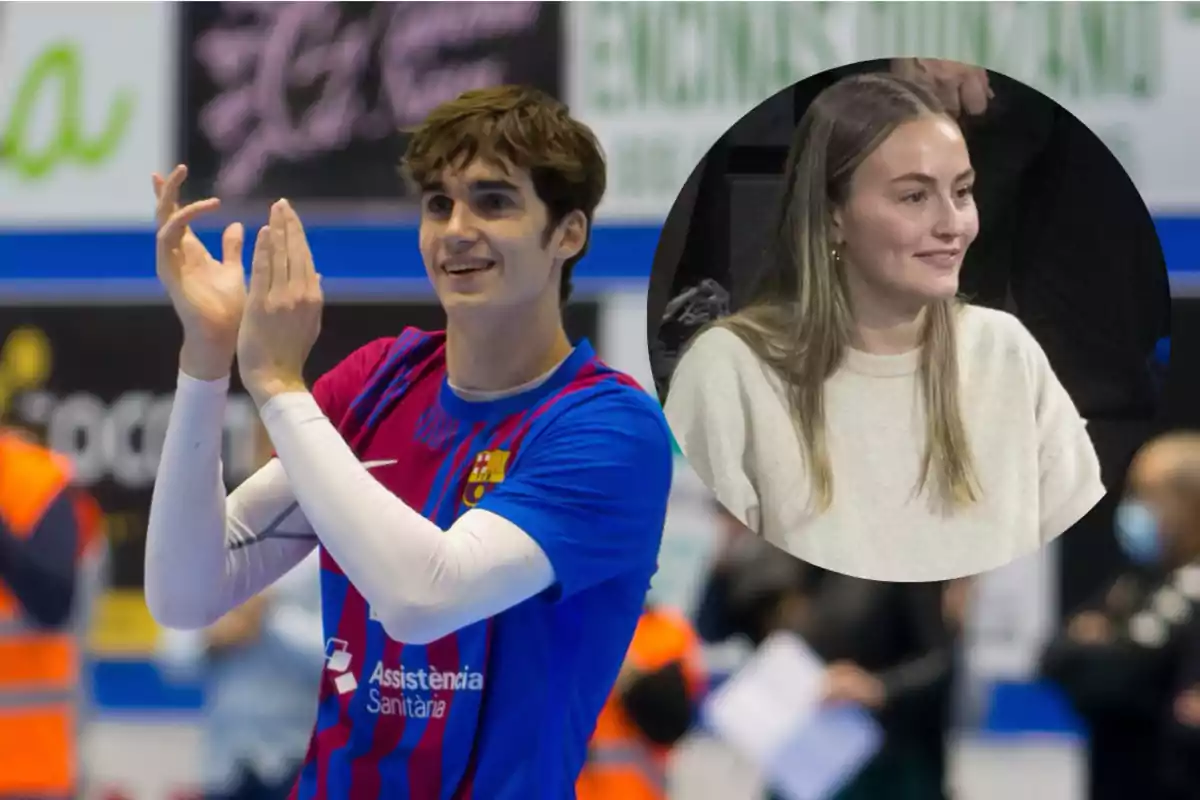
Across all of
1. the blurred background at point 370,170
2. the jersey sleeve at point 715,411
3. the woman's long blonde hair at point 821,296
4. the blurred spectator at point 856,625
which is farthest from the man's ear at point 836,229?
the blurred spectator at point 856,625

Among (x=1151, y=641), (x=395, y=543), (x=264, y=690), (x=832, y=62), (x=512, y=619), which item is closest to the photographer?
(x=395, y=543)

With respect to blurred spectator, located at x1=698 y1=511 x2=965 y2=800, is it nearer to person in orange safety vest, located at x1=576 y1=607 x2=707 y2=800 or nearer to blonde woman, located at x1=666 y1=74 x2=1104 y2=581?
person in orange safety vest, located at x1=576 y1=607 x2=707 y2=800

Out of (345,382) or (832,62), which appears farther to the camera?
(832,62)

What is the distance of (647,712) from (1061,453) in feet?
4.99

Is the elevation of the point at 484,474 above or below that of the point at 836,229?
below

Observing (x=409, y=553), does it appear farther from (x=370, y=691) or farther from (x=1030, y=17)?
(x=1030, y=17)

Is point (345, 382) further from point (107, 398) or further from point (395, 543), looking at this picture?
point (107, 398)

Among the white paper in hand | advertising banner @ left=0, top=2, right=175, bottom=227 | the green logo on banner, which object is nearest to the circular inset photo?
the white paper in hand

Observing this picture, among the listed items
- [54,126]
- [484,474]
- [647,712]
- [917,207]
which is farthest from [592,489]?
[54,126]

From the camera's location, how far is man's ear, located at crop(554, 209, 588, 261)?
4.08 ft

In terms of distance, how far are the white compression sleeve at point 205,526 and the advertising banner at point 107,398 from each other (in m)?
1.66

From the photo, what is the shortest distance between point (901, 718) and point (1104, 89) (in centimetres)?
106

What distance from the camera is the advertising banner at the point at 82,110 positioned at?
279 centimetres

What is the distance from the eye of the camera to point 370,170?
106 inches
